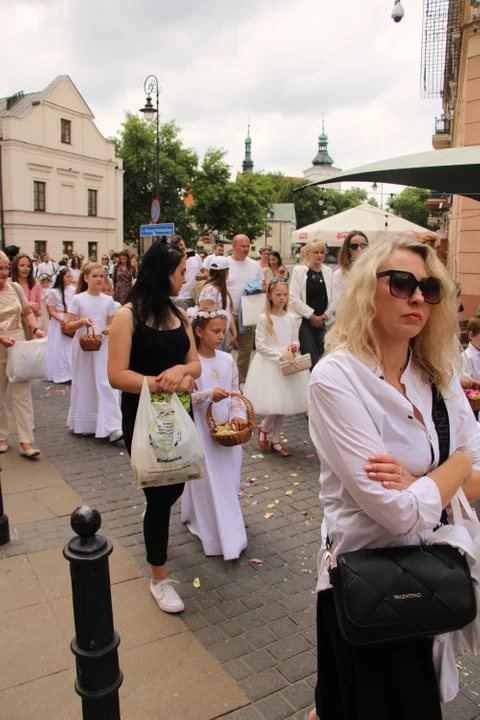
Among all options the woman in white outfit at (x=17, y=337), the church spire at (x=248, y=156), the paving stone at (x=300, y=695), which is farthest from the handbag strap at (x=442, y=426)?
the church spire at (x=248, y=156)

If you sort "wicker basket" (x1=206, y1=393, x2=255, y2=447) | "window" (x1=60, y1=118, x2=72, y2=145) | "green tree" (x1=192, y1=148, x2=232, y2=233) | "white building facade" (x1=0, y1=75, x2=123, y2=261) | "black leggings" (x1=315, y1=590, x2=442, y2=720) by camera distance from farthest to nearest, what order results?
"green tree" (x1=192, y1=148, x2=232, y2=233) → "window" (x1=60, y1=118, x2=72, y2=145) → "white building facade" (x1=0, y1=75, x2=123, y2=261) → "wicker basket" (x1=206, y1=393, x2=255, y2=447) → "black leggings" (x1=315, y1=590, x2=442, y2=720)

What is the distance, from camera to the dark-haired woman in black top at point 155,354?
130 inches

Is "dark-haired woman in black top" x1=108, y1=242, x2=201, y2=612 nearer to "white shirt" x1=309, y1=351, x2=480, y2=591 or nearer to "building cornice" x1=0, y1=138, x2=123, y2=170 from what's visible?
"white shirt" x1=309, y1=351, x2=480, y2=591

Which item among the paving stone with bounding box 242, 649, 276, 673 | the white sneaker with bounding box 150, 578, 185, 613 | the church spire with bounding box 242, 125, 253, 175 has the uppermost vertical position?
the church spire with bounding box 242, 125, 253, 175

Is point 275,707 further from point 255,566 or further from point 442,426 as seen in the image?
point 442,426

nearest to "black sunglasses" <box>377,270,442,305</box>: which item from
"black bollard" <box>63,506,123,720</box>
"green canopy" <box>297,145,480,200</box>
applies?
"black bollard" <box>63,506,123,720</box>

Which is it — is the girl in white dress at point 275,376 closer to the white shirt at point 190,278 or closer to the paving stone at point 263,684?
the paving stone at point 263,684

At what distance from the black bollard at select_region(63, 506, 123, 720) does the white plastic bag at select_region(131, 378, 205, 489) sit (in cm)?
111

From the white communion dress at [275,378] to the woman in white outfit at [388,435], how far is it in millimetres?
4166

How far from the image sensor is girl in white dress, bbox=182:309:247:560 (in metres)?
4.13

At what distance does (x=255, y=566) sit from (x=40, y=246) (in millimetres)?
40977

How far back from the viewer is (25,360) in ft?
18.8

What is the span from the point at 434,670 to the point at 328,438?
0.81 meters

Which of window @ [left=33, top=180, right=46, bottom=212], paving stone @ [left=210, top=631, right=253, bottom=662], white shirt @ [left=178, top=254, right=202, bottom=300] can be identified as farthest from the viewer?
window @ [left=33, top=180, right=46, bottom=212]
